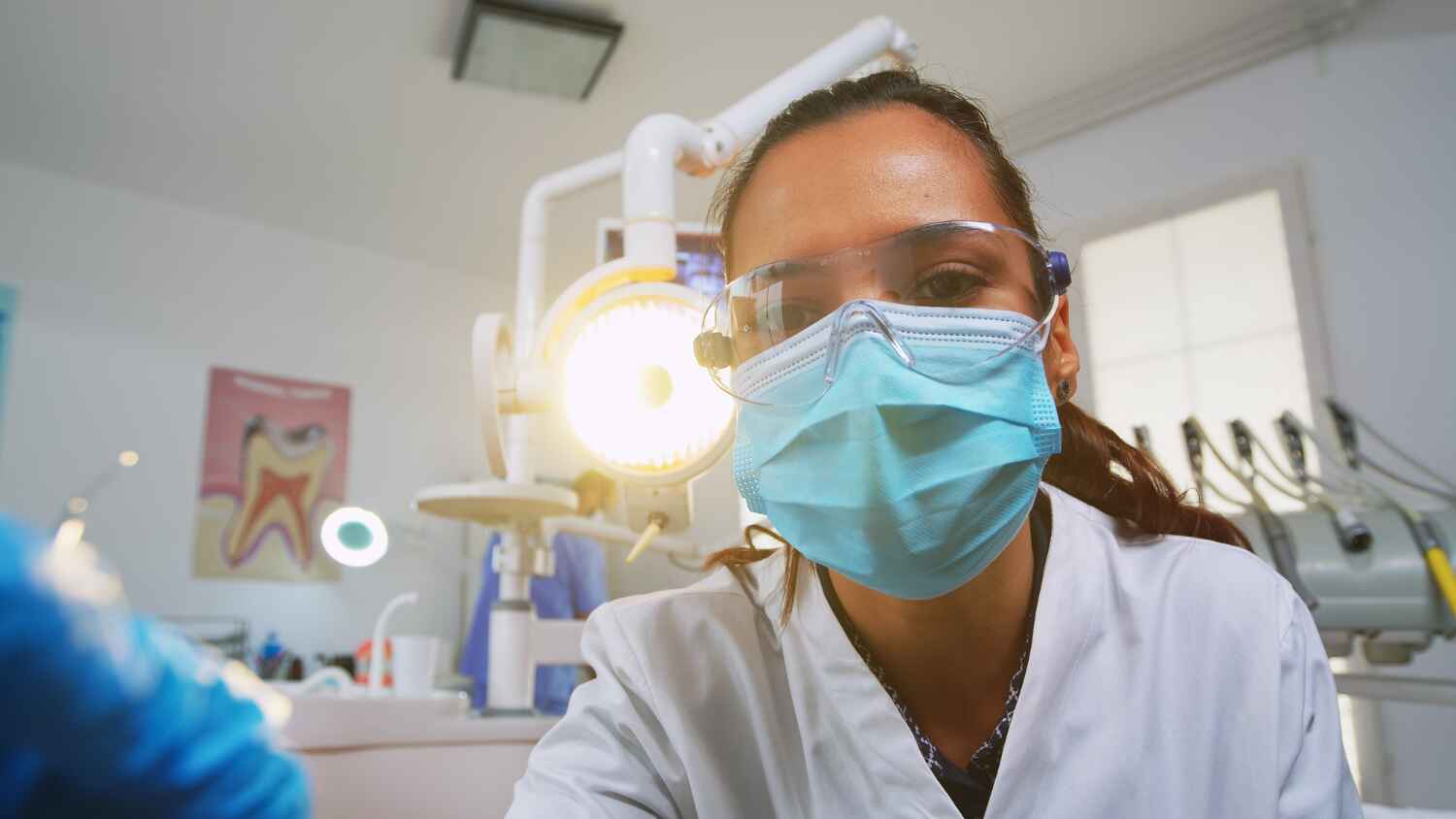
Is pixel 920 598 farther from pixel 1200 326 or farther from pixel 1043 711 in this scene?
pixel 1200 326

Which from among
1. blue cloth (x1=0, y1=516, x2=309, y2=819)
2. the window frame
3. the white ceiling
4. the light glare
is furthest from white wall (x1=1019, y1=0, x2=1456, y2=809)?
blue cloth (x1=0, y1=516, x2=309, y2=819)

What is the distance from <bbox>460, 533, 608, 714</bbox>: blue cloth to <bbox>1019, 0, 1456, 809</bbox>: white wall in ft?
6.37

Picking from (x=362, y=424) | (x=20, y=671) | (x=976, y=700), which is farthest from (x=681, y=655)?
(x=362, y=424)

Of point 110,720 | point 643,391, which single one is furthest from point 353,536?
point 110,720

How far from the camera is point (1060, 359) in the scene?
941 mm

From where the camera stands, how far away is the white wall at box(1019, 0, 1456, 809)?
2568 millimetres

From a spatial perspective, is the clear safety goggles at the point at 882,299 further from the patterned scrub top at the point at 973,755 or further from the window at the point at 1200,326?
the window at the point at 1200,326

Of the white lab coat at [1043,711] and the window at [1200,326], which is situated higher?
the window at [1200,326]

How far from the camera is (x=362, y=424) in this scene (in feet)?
13.8

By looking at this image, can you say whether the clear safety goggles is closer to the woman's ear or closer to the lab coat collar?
the woman's ear

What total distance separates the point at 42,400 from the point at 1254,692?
402cm

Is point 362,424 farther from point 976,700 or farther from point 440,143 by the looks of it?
point 976,700

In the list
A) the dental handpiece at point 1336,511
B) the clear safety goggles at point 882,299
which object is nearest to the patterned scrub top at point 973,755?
the clear safety goggles at point 882,299

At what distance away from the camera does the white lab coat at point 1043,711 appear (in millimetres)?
777
